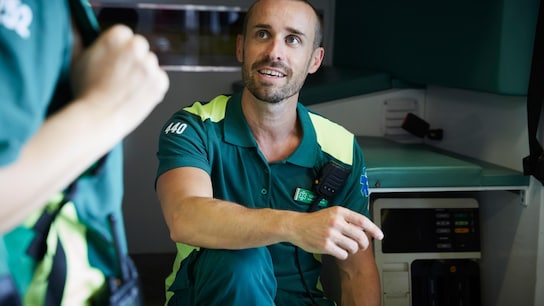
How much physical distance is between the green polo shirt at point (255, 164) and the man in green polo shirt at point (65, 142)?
107 cm

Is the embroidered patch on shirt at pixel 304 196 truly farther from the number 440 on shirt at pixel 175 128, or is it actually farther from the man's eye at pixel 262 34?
the man's eye at pixel 262 34

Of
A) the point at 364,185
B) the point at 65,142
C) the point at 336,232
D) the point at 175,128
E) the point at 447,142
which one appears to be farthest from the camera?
the point at 447,142

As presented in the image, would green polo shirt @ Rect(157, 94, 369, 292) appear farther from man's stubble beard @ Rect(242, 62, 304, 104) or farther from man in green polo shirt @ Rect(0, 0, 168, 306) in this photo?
man in green polo shirt @ Rect(0, 0, 168, 306)

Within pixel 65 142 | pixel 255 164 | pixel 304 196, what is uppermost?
pixel 65 142

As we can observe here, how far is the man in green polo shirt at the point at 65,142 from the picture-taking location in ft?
2.56

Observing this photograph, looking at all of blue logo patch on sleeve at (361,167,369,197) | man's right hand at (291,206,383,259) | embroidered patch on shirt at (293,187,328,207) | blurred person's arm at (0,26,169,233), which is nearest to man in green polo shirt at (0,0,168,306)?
blurred person's arm at (0,26,169,233)

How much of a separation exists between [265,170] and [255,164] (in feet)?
0.13

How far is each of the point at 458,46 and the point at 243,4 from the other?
61.2 inches

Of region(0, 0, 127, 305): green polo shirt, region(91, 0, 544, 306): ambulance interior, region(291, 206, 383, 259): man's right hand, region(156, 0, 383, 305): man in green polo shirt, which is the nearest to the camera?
region(0, 0, 127, 305): green polo shirt

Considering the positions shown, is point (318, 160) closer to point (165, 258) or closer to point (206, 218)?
point (206, 218)

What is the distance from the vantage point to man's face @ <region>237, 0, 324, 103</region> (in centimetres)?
218

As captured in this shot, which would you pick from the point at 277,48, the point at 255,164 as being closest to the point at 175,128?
the point at 255,164

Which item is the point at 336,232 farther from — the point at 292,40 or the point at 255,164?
the point at 292,40

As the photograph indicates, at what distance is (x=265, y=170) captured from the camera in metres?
2.14
